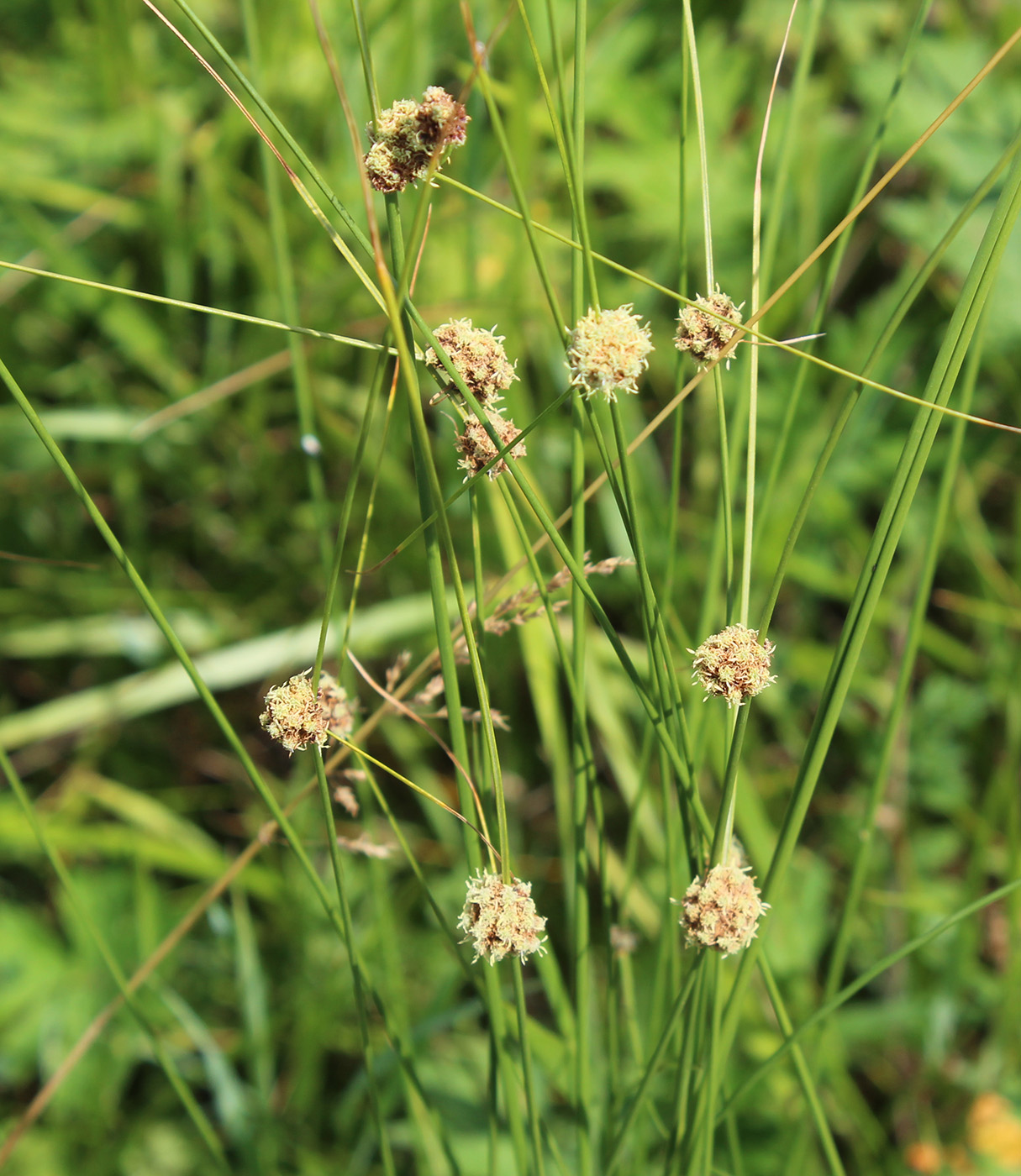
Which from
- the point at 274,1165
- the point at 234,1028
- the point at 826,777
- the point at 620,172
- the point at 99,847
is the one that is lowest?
the point at 274,1165

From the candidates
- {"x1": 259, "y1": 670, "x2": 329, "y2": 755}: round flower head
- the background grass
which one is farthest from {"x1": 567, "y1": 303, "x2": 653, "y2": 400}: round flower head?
the background grass

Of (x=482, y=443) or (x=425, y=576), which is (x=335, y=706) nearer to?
(x=482, y=443)

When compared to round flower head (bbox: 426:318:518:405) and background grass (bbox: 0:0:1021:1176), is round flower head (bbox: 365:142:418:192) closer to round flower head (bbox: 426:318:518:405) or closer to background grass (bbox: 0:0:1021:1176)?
round flower head (bbox: 426:318:518:405)

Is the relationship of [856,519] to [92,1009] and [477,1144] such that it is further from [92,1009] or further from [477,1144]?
A: [92,1009]

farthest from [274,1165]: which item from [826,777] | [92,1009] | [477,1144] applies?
[826,777]

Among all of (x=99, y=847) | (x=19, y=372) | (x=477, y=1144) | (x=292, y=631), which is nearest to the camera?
(x=477, y=1144)

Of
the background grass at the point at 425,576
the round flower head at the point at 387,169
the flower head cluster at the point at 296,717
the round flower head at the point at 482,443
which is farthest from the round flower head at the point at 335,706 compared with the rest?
the background grass at the point at 425,576
